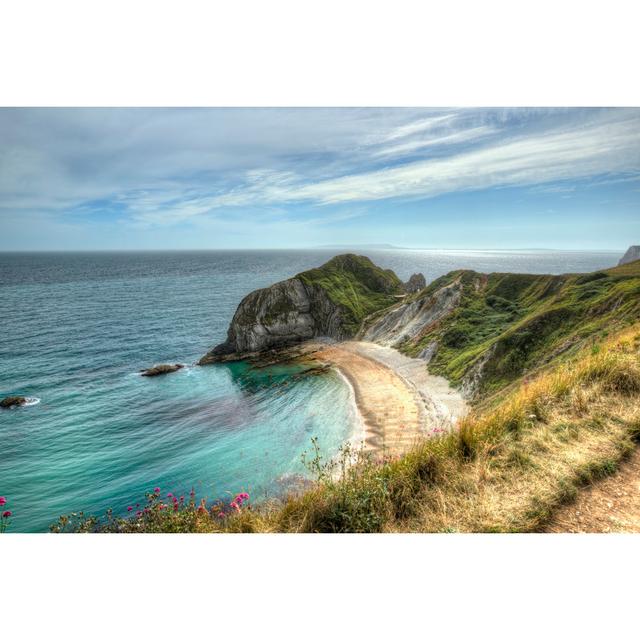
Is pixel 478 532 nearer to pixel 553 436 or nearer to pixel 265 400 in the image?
pixel 553 436

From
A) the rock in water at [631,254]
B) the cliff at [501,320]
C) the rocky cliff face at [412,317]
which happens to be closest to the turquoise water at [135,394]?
the rock in water at [631,254]

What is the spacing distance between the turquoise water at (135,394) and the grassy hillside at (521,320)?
298cm

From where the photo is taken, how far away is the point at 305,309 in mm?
28594

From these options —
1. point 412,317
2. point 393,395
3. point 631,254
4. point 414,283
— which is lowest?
point 393,395

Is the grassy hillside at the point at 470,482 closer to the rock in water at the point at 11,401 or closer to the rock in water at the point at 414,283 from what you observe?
the rock in water at the point at 11,401

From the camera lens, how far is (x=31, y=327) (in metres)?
7.03

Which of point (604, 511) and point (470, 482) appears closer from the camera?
point (604, 511)

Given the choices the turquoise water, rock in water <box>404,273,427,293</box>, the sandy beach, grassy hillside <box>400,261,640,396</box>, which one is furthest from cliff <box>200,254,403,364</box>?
grassy hillside <box>400,261,640,396</box>

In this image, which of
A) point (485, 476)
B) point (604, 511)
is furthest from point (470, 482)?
point (604, 511)

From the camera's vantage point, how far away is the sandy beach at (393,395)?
1302 cm

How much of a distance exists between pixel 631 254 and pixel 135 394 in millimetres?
17046

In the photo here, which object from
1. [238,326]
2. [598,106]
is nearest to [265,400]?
[238,326]

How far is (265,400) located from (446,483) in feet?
49.7

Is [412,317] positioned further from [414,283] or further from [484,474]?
[484,474]
